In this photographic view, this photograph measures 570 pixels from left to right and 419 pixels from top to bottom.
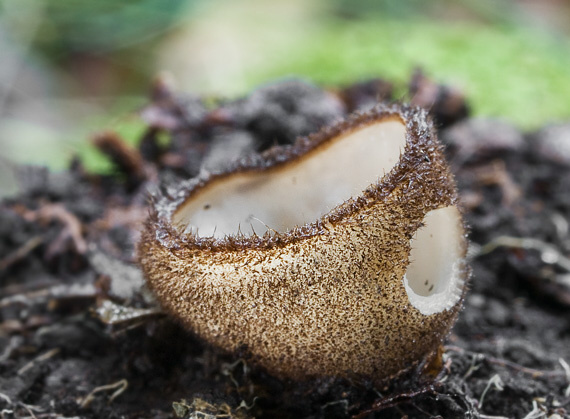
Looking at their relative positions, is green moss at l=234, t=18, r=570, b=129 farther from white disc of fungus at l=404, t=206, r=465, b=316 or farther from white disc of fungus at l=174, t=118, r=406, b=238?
white disc of fungus at l=404, t=206, r=465, b=316

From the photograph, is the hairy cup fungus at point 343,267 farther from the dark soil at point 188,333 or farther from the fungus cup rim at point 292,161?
the dark soil at point 188,333

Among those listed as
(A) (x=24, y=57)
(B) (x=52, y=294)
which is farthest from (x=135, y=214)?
(A) (x=24, y=57)

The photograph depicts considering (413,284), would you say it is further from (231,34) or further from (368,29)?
(231,34)

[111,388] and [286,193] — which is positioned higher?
[286,193]

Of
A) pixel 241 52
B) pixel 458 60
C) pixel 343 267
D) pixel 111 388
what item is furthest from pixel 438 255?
pixel 241 52

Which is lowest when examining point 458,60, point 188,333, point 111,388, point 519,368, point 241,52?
point 111,388

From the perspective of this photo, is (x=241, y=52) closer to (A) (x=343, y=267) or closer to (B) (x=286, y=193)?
(B) (x=286, y=193)

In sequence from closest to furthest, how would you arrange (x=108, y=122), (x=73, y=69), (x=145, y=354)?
(x=145, y=354) < (x=108, y=122) < (x=73, y=69)

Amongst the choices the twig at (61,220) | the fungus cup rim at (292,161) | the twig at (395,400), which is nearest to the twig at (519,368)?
the twig at (395,400)
